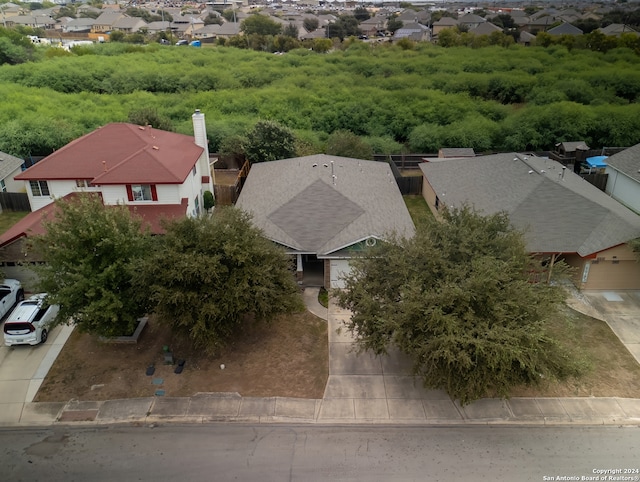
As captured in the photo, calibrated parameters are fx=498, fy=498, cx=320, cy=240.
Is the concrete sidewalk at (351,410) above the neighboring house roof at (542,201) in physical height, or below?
below

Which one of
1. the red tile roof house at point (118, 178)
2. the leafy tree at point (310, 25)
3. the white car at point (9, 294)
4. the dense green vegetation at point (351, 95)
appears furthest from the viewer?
the leafy tree at point (310, 25)

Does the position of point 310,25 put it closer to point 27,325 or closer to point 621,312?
point 621,312

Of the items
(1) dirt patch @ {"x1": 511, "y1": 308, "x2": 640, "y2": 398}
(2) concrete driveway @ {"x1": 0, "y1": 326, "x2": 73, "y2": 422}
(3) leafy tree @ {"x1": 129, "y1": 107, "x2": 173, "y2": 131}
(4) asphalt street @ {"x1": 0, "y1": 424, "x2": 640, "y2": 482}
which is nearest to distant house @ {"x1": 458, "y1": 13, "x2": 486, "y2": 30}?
(3) leafy tree @ {"x1": 129, "y1": 107, "x2": 173, "y2": 131}

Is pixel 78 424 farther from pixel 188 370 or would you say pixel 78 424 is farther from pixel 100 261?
pixel 100 261

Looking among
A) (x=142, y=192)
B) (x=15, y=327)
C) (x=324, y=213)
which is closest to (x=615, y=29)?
(x=324, y=213)

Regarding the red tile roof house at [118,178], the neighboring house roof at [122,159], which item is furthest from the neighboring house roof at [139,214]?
the neighboring house roof at [122,159]

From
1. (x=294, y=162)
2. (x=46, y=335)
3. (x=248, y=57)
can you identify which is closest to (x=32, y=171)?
(x=46, y=335)

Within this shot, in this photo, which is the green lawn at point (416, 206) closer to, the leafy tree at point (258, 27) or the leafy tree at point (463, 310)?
Answer: the leafy tree at point (463, 310)
